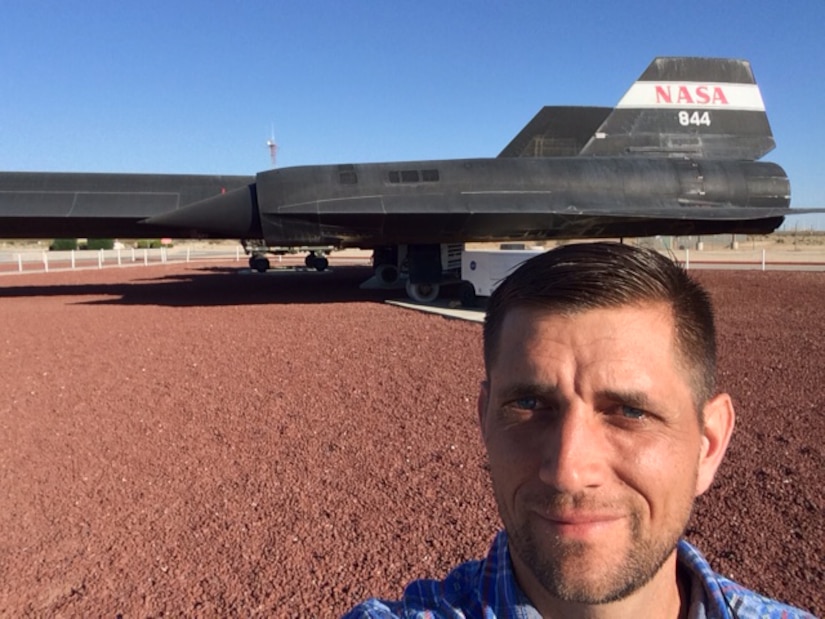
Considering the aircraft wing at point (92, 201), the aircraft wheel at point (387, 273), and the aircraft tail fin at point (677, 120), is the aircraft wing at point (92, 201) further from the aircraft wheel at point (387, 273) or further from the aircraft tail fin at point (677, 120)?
the aircraft tail fin at point (677, 120)

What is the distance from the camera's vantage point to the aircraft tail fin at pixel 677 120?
16.7 meters

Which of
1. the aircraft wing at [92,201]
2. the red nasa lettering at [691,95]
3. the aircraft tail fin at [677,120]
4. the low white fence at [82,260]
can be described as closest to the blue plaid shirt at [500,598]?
the aircraft wing at [92,201]

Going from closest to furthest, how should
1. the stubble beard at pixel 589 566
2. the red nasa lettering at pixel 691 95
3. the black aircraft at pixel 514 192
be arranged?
the stubble beard at pixel 589 566
the black aircraft at pixel 514 192
the red nasa lettering at pixel 691 95

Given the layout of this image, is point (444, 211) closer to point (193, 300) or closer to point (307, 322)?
point (307, 322)

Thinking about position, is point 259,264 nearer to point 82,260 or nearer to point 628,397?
point 82,260

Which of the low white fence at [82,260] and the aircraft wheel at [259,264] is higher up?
the low white fence at [82,260]

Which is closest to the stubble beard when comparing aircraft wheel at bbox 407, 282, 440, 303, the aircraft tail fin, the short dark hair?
the short dark hair

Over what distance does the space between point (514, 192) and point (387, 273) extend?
6153mm

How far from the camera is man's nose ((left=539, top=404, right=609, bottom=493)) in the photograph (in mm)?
1210

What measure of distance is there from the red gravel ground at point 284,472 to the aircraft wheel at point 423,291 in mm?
4962

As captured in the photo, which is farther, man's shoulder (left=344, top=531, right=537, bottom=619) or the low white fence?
the low white fence

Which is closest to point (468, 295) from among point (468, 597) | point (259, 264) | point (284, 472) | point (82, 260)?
point (284, 472)

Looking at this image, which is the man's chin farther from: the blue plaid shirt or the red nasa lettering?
the red nasa lettering

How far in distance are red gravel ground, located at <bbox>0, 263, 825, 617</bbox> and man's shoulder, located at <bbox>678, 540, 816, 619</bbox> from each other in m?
2.28
